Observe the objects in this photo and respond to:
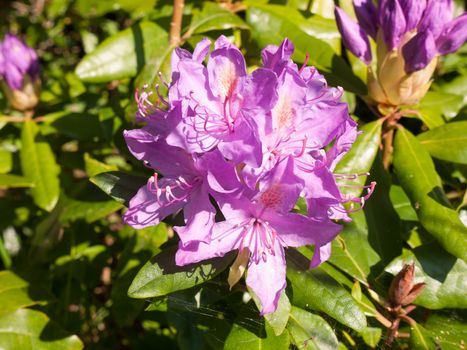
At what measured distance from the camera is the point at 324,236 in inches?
40.4

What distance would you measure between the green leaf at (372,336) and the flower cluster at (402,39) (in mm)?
619

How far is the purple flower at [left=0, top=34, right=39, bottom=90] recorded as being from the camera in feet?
6.57

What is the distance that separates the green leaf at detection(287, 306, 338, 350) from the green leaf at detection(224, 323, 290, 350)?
33 mm

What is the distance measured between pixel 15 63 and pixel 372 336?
1585 mm

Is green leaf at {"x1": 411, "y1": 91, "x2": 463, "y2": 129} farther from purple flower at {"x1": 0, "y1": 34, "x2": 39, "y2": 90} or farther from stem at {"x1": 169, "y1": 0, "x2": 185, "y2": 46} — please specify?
purple flower at {"x1": 0, "y1": 34, "x2": 39, "y2": 90}

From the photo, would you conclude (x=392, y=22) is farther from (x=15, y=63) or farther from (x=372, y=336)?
(x=15, y=63)

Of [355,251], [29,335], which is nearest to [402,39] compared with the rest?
[355,251]

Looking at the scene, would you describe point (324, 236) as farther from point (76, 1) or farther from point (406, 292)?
point (76, 1)

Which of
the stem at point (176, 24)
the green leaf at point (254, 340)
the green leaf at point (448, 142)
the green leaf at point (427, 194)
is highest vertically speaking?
the stem at point (176, 24)

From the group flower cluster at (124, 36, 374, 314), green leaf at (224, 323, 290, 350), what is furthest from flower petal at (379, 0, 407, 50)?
green leaf at (224, 323, 290, 350)

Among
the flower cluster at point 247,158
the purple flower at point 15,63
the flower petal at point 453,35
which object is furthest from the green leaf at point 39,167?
the flower petal at point 453,35

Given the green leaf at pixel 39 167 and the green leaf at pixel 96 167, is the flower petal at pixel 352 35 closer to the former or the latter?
the green leaf at pixel 96 167

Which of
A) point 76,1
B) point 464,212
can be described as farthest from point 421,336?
point 76,1

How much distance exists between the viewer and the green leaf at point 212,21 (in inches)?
64.7
